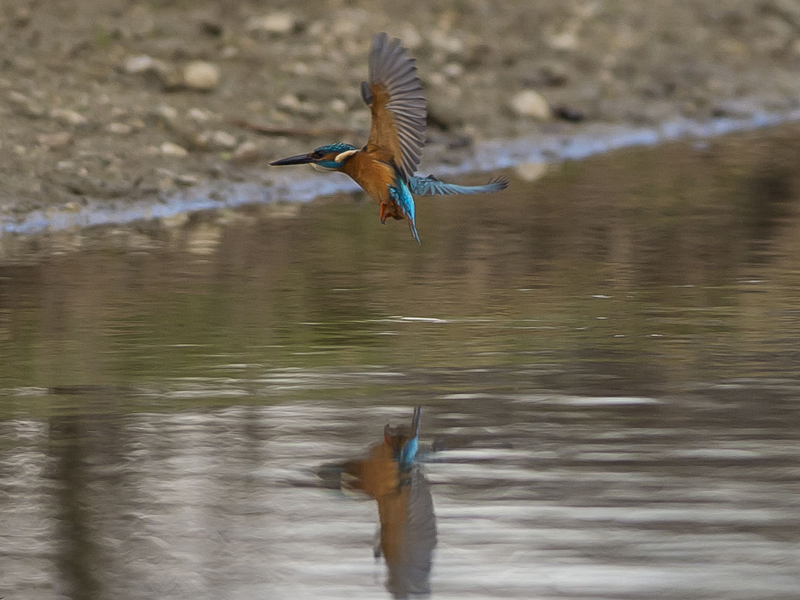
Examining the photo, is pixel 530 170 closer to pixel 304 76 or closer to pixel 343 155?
pixel 304 76

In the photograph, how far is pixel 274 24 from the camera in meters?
13.2

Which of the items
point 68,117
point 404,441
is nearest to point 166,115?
point 68,117

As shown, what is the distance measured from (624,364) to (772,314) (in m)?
1.00

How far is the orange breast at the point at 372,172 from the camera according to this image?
5906 millimetres

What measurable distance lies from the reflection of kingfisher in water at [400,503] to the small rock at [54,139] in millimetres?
5691

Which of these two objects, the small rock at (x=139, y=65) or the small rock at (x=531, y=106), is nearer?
the small rock at (x=139, y=65)

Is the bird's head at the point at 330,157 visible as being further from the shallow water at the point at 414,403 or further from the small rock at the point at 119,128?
the small rock at the point at 119,128

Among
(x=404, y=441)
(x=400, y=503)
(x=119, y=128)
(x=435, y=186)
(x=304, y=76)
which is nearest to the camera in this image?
(x=400, y=503)

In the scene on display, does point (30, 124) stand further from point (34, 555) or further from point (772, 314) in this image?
point (34, 555)

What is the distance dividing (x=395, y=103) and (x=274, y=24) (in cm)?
750

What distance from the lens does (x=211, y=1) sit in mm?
13398

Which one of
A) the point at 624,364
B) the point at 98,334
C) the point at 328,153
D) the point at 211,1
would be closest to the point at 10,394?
the point at 98,334

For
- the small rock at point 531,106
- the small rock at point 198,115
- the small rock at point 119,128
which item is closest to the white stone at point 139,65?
the small rock at point 198,115

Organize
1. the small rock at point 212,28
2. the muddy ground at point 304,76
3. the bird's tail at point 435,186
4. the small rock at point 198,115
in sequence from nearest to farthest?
1. the bird's tail at point 435,186
2. the muddy ground at point 304,76
3. the small rock at point 198,115
4. the small rock at point 212,28
